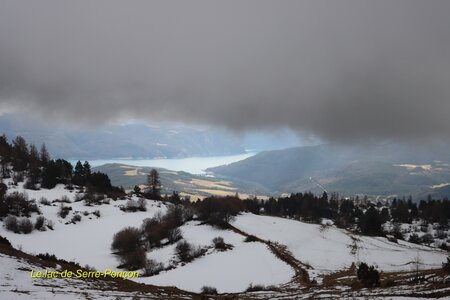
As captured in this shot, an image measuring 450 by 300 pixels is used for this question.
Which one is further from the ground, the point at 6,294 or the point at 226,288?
the point at 6,294

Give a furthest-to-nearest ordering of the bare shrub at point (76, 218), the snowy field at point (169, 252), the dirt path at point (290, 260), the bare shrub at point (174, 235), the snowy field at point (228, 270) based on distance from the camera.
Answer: the bare shrub at point (76, 218) < the bare shrub at point (174, 235) < the snowy field at point (169, 252) < the snowy field at point (228, 270) < the dirt path at point (290, 260)

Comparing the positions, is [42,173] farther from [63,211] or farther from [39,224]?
[39,224]

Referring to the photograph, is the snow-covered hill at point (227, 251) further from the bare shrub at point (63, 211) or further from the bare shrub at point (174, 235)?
the bare shrub at point (174, 235)

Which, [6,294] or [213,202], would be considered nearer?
[6,294]

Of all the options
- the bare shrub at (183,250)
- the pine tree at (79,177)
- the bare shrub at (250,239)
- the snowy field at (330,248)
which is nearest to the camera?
the bare shrub at (183,250)

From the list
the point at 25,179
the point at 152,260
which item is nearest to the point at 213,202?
the point at 152,260

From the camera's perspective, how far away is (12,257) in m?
25.7

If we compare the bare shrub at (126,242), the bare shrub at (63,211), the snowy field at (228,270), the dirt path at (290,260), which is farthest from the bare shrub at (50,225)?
the dirt path at (290,260)

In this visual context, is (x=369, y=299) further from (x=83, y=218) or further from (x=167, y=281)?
(x=83, y=218)

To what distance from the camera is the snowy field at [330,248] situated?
56094mm

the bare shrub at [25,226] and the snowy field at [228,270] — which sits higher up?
the bare shrub at [25,226]

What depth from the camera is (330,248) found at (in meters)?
66.4

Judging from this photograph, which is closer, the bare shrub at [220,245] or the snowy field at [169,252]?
the snowy field at [169,252]

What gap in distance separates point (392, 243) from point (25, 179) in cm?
10388
